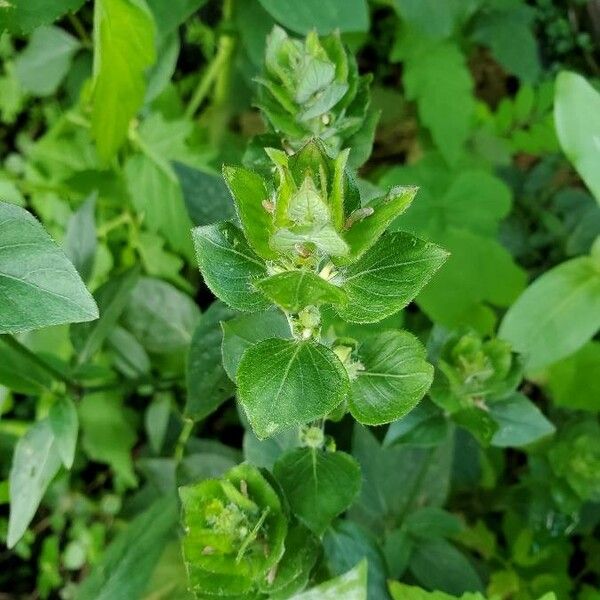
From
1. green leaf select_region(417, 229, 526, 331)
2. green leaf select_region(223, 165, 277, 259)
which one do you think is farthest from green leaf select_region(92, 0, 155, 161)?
green leaf select_region(417, 229, 526, 331)

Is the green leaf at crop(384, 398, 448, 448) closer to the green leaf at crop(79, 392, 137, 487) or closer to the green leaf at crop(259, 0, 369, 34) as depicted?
the green leaf at crop(259, 0, 369, 34)

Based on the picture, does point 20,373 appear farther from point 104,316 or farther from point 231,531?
point 231,531

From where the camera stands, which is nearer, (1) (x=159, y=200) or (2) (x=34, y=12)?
(2) (x=34, y=12)

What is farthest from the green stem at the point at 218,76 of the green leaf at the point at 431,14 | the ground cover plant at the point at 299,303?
the green leaf at the point at 431,14

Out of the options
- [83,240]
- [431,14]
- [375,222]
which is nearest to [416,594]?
[375,222]

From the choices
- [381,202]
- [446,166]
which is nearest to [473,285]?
[446,166]

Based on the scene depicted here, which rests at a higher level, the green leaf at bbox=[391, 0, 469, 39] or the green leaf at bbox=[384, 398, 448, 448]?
the green leaf at bbox=[391, 0, 469, 39]

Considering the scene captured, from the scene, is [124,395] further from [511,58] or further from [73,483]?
[511,58]
